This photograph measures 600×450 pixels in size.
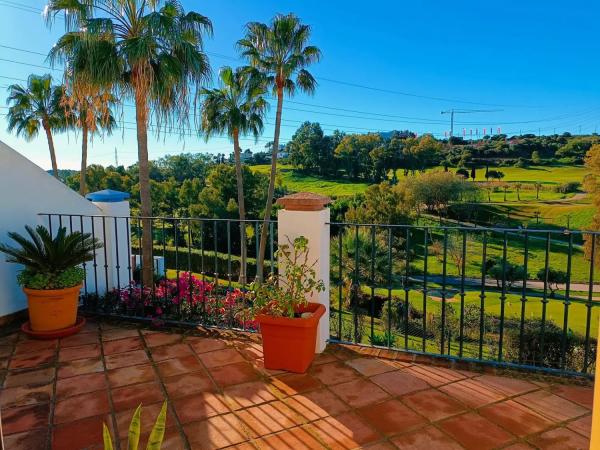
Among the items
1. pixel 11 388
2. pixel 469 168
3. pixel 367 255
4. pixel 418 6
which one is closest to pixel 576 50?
pixel 469 168

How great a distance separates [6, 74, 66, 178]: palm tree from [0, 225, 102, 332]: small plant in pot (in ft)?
43.4

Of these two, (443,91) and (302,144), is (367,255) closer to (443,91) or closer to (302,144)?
(302,144)

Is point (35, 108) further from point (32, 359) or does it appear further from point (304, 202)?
point (304, 202)

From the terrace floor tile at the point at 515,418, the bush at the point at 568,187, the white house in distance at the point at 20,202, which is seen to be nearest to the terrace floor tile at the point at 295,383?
the terrace floor tile at the point at 515,418

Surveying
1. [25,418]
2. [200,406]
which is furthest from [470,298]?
[25,418]

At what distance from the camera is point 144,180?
631 centimetres

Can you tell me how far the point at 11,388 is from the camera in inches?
88.1

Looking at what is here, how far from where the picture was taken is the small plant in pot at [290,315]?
2.39 metres

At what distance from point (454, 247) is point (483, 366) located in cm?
2141

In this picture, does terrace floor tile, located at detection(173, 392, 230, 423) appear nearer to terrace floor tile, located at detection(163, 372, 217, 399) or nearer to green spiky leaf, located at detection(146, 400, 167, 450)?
terrace floor tile, located at detection(163, 372, 217, 399)

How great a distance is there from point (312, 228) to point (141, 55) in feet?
14.1

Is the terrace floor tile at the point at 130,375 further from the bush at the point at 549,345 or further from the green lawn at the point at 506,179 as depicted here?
the green lawn at the point at 506,179

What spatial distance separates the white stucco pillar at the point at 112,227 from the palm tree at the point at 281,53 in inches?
296

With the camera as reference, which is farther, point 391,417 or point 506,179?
point 506,179
